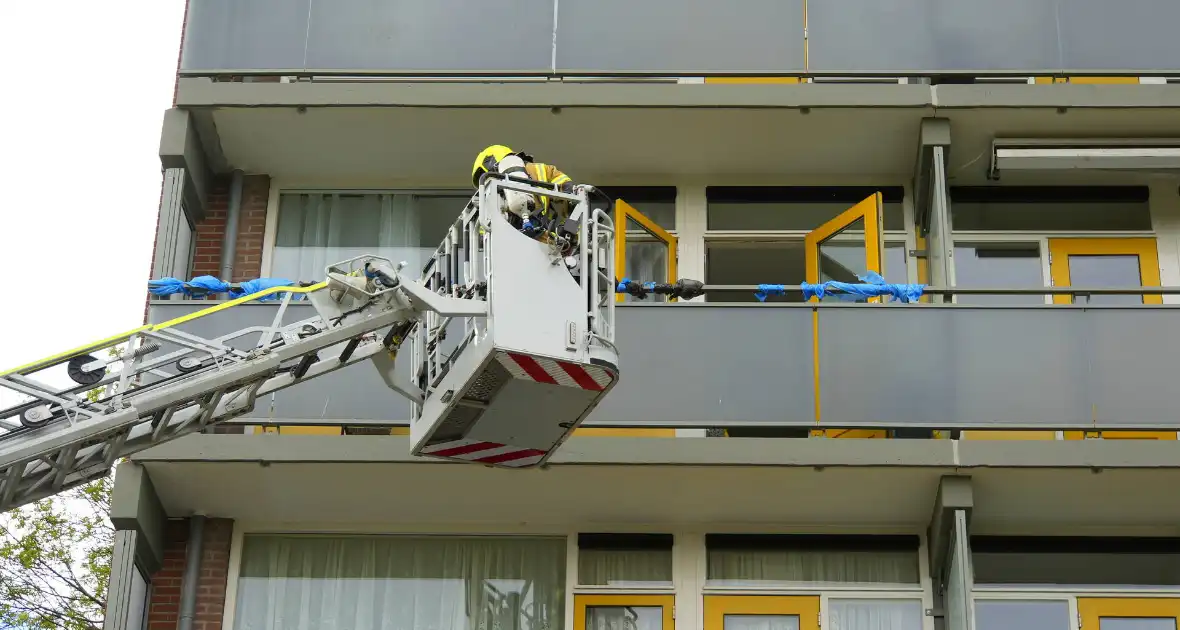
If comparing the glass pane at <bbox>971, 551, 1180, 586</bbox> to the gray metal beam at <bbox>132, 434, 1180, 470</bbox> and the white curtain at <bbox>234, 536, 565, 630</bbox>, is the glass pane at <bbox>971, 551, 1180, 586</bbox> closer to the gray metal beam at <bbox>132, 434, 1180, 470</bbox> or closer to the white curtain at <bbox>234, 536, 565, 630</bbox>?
the gray metal beam at <bbox>132, 434, 1180, 470</bbox>

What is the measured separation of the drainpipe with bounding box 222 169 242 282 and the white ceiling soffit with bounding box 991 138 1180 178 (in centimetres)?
616

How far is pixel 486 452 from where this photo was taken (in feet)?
37.2

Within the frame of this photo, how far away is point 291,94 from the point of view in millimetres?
15406

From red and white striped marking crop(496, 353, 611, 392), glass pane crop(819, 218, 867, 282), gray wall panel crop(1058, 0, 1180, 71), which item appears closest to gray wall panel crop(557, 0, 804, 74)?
glass pane crop(819, 218, 867, 282)

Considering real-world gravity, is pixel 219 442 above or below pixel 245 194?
below

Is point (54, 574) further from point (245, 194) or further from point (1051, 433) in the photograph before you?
point (1051, 433)

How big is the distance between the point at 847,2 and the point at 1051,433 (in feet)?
12.4

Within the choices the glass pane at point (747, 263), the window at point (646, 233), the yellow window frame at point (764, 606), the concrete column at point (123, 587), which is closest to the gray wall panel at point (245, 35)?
the window at point (646, 233)

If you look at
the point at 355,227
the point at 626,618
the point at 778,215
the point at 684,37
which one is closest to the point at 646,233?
the point at 778,215

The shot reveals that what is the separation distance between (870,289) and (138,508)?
18.4ft

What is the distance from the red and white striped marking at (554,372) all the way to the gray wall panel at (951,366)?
3864 mm

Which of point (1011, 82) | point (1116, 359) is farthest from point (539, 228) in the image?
point (1011, 82)

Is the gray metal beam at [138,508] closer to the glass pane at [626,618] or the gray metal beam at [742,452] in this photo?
the gray metal beam at [742,452]

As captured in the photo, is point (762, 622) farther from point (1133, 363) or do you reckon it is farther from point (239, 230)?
point (239, 230)
